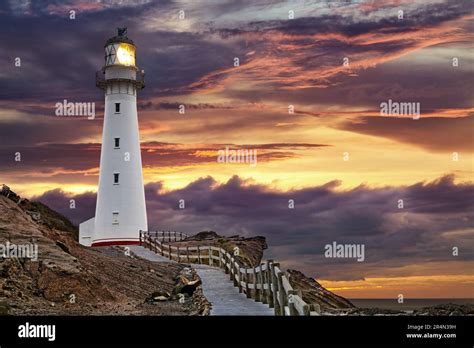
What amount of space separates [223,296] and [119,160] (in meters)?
24.4

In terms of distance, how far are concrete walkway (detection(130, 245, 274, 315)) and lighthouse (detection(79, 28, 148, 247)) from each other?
12277mm

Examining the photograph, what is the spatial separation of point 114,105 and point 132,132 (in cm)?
234

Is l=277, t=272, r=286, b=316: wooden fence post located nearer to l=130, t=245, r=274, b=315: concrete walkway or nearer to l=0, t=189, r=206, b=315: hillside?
l=130, t=245, r=274, b=315: concrete walkway

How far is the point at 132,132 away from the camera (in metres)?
46.6

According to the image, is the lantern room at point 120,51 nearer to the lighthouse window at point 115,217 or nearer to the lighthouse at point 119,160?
the lighthouse at point 119,160

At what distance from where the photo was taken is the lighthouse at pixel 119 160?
149ft

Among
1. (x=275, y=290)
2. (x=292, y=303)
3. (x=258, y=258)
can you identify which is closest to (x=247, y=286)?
(x=275, y=290)

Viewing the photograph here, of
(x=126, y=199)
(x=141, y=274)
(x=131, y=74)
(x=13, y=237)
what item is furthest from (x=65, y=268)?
(x=131, y=74)

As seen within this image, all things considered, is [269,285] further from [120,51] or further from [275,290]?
[120,51]

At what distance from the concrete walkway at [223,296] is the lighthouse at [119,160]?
12277mm

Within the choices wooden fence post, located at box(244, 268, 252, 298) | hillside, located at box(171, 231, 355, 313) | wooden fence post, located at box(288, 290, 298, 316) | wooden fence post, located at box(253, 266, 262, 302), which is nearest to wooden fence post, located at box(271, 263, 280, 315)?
wooden fence post, located at box(253, 266, 262, 302)

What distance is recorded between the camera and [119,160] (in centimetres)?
4569

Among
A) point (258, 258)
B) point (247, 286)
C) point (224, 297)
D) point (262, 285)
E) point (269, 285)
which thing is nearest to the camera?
point (269, 285)
